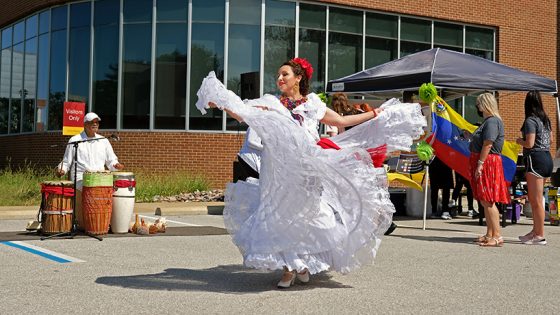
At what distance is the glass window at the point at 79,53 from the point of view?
67.7ft

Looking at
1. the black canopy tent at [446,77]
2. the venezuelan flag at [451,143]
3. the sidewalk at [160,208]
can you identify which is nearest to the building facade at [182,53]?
the sidewalk at [160,208]

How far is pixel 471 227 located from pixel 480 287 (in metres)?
6.54

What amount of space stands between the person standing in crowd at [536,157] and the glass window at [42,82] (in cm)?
1576

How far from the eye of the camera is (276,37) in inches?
799

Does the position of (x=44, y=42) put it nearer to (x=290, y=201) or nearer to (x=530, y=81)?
(x=530, y=81)

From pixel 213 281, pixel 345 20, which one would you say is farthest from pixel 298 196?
pixel 345 20

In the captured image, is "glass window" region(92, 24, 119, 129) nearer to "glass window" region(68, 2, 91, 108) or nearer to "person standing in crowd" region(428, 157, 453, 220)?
"glass window" region(68, 2, 91, 108)

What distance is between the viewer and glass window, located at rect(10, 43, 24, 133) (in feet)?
77.7

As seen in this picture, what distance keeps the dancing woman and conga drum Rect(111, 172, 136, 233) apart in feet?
14.4

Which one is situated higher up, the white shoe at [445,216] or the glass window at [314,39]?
the glass window at [314,39]

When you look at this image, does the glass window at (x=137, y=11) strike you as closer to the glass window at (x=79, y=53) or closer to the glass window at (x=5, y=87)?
the glass window at (x=79, y=53)

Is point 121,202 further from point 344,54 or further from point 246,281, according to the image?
point 344,54

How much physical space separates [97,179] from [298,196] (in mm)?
4803

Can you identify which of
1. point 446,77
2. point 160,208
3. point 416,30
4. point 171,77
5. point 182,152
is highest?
point 416,30
